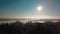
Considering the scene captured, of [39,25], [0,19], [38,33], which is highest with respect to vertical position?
[0,19]

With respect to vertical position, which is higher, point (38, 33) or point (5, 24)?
point (5, 24)

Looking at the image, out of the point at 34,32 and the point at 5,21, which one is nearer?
the point at 34,32

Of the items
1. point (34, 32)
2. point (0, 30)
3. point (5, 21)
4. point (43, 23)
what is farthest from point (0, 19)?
point (43, 23)

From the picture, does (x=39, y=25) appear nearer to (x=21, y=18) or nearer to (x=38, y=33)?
(x=38, y=33)

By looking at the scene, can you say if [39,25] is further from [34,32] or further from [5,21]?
[5,21]

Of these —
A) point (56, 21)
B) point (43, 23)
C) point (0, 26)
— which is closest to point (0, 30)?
point (0, 26)

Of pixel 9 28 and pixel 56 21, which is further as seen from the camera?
pixel 56 21
